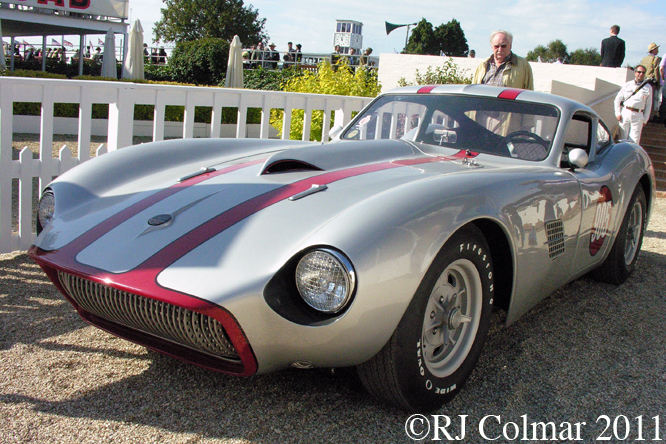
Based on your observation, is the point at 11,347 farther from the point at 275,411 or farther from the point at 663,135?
the point at 663,135

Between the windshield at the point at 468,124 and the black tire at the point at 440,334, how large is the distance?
1.14 meters

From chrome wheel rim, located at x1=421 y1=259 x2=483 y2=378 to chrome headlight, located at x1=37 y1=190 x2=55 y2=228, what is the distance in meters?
1.67

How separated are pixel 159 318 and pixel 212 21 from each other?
5203 centimetres

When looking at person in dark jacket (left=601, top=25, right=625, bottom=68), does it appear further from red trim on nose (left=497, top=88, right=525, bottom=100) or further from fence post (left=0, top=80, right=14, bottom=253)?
fence post (left=0, top=80, right=14, bottom=253)

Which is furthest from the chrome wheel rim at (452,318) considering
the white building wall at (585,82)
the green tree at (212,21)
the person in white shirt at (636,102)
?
the green tree at (212,21)

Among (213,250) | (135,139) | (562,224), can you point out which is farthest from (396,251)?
(135,139)

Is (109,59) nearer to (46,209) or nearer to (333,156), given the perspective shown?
(46,209)

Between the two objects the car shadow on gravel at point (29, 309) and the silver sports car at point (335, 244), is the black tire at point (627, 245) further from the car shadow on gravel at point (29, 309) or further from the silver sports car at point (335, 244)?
the car shadow on gravel at point (29, 309)

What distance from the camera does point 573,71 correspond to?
46.2 ft

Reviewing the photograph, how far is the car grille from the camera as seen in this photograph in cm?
194

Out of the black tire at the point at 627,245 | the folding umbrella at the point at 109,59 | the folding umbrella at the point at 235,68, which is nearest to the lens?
the black tire at the point at 627,245

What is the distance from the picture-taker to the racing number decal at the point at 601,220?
3.37 metres

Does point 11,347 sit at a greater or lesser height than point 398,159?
lesser

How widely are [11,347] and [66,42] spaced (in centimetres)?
2971
